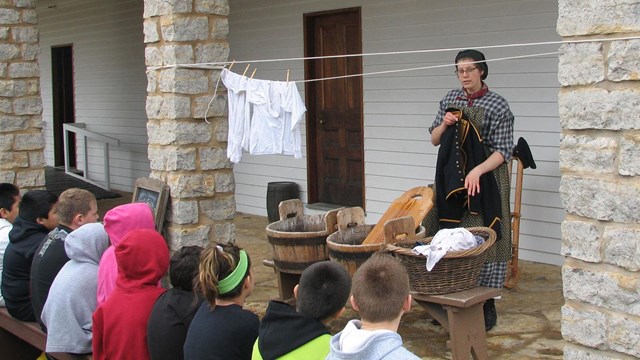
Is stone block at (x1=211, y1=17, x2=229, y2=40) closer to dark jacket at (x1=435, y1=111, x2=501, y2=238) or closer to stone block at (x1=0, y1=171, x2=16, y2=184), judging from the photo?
dark jacket at (x1=435, y1=111, x2=501, y2=238)

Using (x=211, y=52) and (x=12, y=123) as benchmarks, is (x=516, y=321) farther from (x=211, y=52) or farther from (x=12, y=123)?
(x=12, y=123)

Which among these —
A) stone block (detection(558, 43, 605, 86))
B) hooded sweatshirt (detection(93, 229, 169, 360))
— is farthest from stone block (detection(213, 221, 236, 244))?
stone block (detection(558, 43, 605, 86))

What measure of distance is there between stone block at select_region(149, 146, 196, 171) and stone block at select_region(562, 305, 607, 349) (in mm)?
3568

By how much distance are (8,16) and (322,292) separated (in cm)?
716

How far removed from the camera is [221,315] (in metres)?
3.81

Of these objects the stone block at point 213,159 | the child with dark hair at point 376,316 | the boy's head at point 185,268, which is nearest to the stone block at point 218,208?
the stone block at point 213,159

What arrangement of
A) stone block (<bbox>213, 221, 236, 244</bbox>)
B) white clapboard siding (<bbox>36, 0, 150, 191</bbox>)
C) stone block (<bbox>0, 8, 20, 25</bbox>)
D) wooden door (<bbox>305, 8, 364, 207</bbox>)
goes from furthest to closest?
white clapboard siding (<bbox>36, 0, 150, 191</bbox>), wooden door (<bbox>305, 8, 364, 207</bbox>), stone block (<bbox>0, 8, 20, 25</bbox>), stone block (<bbox>213, 221, 236, 244</bbox>)

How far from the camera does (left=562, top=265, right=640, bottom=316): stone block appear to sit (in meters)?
3.79

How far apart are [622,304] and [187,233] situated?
382 centimetres

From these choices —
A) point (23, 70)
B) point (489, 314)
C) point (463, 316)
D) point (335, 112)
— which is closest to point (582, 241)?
point (463, 316)

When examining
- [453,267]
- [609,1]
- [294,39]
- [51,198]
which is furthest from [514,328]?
[294,39]

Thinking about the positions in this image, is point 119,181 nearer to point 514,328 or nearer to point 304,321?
point 514,328

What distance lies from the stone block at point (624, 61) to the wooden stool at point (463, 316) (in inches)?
61.6

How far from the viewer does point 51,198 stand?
579 cm
